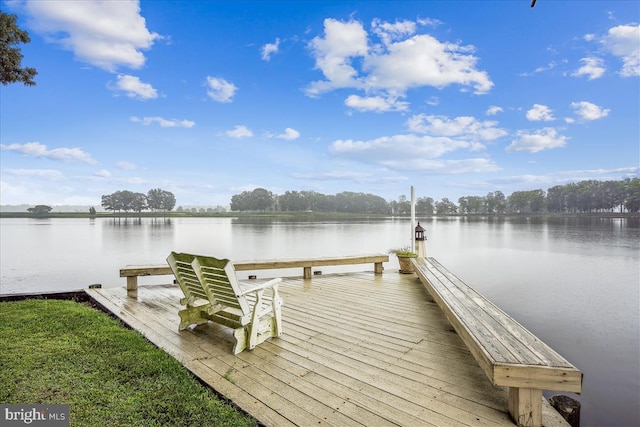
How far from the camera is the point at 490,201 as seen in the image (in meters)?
94.8

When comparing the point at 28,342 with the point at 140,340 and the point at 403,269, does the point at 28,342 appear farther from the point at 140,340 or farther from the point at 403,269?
the point at 403,269

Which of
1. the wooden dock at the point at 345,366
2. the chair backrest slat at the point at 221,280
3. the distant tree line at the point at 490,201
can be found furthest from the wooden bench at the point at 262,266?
the distant tree line at the point at 490,201

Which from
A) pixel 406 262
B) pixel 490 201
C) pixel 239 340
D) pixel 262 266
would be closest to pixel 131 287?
pixel 262 266

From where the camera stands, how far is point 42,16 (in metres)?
9.00

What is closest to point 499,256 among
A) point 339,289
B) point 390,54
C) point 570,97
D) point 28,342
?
point 390,54

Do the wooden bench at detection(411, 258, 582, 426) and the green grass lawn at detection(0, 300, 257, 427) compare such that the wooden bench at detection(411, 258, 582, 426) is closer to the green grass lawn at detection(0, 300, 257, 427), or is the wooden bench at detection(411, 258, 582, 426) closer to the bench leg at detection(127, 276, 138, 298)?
the green grass lawn at detection(0, 300, 257, 427)

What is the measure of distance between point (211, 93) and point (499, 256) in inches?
914

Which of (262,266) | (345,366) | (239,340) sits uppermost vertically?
(262,266)

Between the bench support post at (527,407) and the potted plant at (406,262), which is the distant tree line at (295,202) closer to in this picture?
the potted plant at (406,262)

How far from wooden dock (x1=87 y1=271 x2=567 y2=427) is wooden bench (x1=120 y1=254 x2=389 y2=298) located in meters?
0.52

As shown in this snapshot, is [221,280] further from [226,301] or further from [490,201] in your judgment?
[490,201]

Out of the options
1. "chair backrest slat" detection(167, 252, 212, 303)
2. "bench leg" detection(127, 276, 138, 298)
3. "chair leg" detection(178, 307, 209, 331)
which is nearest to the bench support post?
"chair backrest slat" detection(167, 252, 212, 303)

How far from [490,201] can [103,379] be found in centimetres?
10719

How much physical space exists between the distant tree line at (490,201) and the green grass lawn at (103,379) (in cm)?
7905
